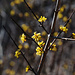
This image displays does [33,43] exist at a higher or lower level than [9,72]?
higher

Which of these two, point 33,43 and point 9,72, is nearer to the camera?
point 33,43

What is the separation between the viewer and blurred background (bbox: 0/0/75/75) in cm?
420

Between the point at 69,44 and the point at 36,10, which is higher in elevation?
the point at 36,10

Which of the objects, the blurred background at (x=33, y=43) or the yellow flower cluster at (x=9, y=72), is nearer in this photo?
the blurred background at (x=33, y=43)

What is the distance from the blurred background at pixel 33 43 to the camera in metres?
4.20

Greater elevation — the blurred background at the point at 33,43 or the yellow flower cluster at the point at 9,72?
the blurred background at the point at 33,43

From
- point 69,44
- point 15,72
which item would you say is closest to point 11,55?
point 15,72

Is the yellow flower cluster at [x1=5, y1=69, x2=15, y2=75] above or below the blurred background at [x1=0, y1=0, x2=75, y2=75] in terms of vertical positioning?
below

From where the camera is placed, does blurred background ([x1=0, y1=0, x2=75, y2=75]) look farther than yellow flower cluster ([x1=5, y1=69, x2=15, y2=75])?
No

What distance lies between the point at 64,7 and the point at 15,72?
3.28 meters

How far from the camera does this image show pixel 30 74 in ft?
15.1

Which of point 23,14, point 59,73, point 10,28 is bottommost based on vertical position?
point 59,73

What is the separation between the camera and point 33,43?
4.52 meters

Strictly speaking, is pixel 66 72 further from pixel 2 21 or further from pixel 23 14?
pixel 2 21
